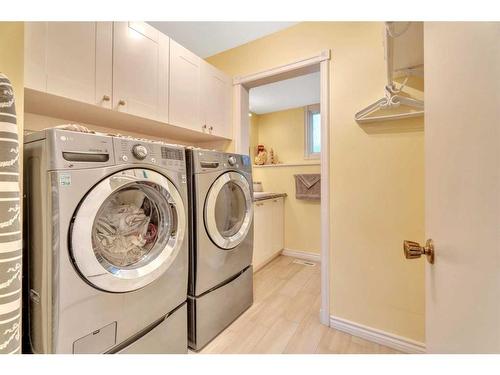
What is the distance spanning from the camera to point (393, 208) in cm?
128

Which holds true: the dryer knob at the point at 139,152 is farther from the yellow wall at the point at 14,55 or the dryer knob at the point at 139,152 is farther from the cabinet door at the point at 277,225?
the cabinet door at the point at 277,225

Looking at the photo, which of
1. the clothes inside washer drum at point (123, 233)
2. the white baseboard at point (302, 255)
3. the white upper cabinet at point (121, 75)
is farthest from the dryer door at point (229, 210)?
the white baseboard at point (302, 255)

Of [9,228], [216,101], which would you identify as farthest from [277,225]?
[9,228]

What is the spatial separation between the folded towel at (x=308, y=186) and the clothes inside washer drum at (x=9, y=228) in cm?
261

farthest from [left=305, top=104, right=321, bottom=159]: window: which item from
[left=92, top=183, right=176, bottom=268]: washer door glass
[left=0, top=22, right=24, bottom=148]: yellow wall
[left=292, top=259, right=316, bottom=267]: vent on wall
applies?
[left=0, top=22, right=24, bottom=148]: yellow wall

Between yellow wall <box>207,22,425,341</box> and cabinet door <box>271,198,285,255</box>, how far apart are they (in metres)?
1.25

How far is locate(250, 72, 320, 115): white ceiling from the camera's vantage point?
8.43 feet

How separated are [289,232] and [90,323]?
245 cm

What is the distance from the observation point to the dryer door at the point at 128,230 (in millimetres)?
772

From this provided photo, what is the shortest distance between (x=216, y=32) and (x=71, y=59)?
1.15 metres

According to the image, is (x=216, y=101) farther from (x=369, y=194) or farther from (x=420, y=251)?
(x=420, y=251)

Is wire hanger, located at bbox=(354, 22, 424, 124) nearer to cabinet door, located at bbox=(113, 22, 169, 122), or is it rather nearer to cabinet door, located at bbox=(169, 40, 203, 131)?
cabinet door, located at bbox=(169, 40, 203, 131)

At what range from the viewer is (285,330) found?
1.40 m
